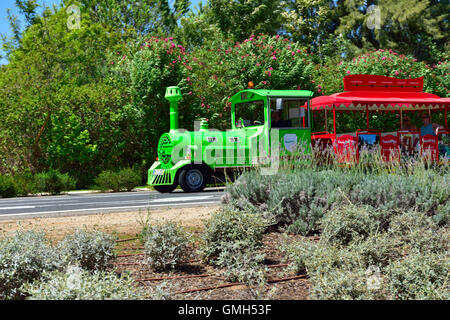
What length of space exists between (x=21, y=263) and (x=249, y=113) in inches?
416

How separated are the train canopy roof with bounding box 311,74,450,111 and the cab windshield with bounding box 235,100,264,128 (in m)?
1.78

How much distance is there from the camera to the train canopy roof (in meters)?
13.3

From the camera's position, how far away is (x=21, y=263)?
383 centimetres

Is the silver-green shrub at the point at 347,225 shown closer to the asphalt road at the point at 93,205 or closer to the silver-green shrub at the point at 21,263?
the silver-green shrub at the point at 21,263

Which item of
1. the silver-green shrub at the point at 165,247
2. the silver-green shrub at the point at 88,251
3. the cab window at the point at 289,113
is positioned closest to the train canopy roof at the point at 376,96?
the cab window at the point at 289,113

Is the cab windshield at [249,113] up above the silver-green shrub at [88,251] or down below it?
above

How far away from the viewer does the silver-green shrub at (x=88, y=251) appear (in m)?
4.39

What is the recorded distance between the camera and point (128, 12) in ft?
122

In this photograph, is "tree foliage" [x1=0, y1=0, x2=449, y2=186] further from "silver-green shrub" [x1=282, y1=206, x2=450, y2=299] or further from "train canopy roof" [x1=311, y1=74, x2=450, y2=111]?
"silver-green shrub" [x1=282, y1=206, x2=450, y2=299]

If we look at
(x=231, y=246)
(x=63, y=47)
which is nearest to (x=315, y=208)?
(x=231, y=246)

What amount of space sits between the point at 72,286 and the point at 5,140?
15976 mm

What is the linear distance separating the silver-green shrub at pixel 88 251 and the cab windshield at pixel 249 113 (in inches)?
362

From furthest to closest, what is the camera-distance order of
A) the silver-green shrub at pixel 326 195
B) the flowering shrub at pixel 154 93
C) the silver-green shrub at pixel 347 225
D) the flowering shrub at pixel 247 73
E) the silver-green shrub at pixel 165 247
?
the flowering shrub at pixel 247 73
the flowering shrub at pixel 154 93
the silver-green shrub at pixel 326 195
the silver-green shrub at pixel 347 225
the silver-green shrub at pixel 165 247

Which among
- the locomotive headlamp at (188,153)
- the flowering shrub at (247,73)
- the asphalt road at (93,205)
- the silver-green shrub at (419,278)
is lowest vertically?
the asphalt road at (93,205)
